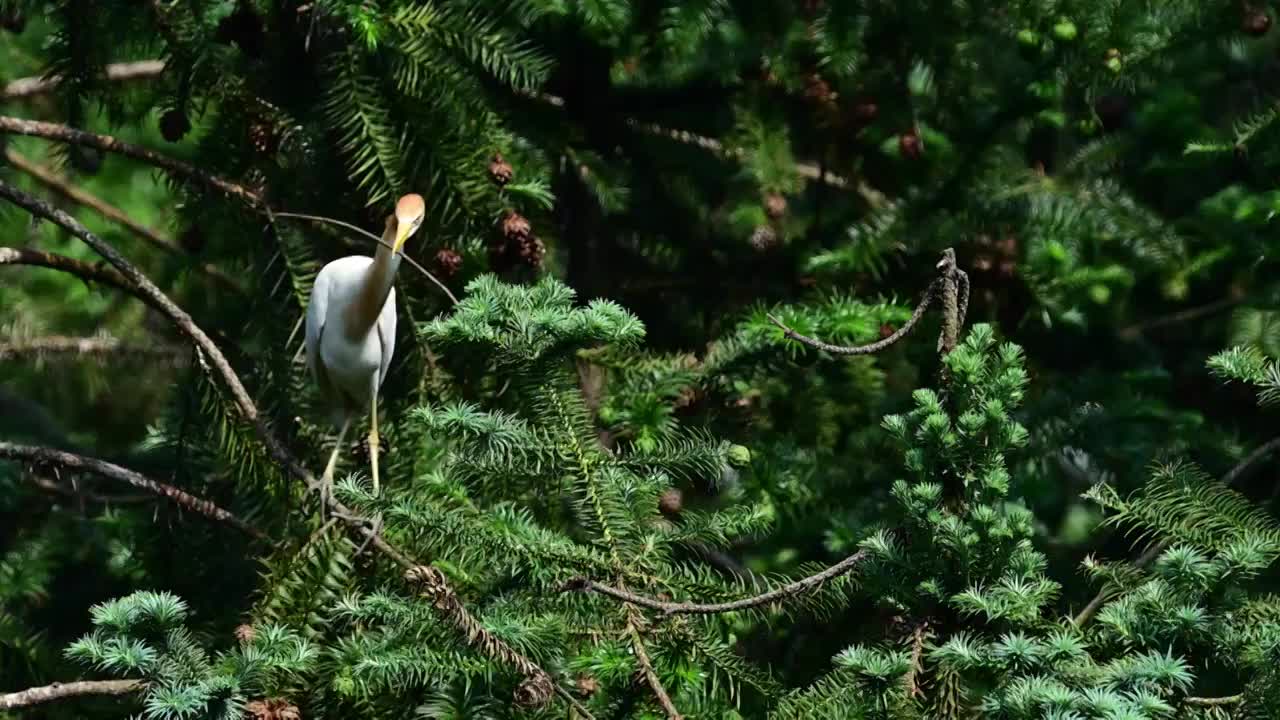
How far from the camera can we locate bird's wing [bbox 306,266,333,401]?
10.00 feet

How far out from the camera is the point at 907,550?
6.96ft

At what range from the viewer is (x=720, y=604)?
2119 mm

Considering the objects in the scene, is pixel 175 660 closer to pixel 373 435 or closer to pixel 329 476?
pixel 329 476

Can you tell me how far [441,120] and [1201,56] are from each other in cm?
250

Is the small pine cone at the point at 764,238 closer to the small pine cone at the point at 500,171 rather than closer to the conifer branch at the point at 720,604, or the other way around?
the small pine cone at the point at 500,171

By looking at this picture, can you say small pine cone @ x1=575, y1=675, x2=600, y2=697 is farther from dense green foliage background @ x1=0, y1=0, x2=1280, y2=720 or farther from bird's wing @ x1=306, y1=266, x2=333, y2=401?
bird's wing @ x1=306, y1=266, x2=333, y2=401

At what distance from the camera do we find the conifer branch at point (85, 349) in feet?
13.5

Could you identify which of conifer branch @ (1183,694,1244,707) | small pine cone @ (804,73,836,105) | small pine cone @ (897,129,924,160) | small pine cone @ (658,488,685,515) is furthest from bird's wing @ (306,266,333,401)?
conifer branch @ (1183,694,1244,707)

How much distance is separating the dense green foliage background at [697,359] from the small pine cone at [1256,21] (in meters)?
0.02

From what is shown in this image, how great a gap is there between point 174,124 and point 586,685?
5.12 feet

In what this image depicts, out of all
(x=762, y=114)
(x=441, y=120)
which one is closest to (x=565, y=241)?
(x=762, y=114)

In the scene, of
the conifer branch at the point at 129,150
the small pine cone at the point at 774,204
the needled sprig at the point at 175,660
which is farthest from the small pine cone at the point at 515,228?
the needled sprig at the point at 175,660

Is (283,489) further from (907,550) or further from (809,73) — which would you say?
(809,73)

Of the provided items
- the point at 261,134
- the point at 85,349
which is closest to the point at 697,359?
the point at 261,134
